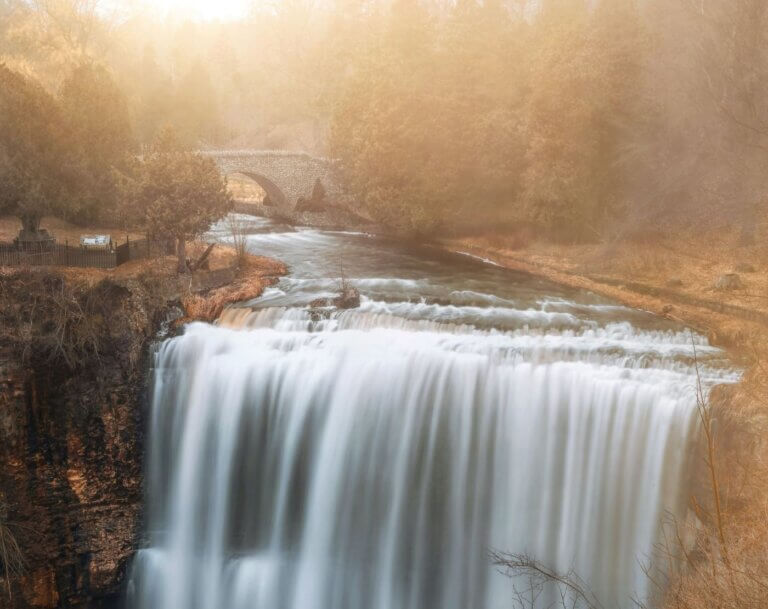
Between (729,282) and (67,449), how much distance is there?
72.6ft

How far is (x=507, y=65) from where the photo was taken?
3669 centimetres

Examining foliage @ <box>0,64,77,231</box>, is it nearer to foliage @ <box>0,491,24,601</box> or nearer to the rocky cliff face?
the rocky cliff face

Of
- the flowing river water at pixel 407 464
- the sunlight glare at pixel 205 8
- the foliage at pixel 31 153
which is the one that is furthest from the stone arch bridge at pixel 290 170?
the sunlight glare at pixel 205 8

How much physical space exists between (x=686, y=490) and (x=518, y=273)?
16584 millimetres

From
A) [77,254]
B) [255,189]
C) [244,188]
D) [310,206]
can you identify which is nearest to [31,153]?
[77,254]

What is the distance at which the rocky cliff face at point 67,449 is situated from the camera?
57.1 ft

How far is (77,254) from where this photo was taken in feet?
78.6

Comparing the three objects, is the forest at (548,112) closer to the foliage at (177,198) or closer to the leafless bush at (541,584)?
the foliage at (177,198)

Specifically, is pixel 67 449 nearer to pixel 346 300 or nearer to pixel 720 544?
pixel 346 300

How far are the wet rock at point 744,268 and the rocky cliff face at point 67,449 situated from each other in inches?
867

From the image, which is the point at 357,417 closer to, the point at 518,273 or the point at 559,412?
the point at 559,412

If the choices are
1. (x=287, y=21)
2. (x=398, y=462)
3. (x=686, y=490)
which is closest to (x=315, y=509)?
(x=398, y=462)

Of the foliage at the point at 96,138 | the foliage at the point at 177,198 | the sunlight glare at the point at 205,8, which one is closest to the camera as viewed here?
the foliage at the point at 177,198

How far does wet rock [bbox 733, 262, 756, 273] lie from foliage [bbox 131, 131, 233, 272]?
19.8 m
